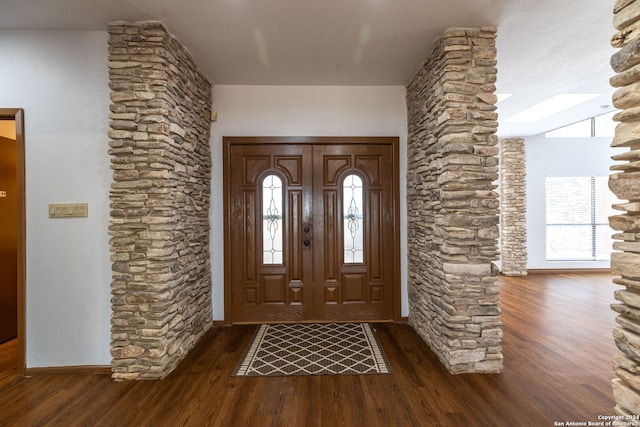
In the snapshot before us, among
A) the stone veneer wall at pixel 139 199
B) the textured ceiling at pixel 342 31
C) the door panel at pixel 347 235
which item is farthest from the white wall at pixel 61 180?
the door panel at pixel 347 235

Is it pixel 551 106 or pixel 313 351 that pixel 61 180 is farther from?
pixel 551 106

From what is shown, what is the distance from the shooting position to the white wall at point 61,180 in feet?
8.04

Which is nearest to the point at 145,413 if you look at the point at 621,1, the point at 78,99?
the point at 78,99

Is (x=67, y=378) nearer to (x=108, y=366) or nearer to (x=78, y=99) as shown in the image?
(x=108, y=366)

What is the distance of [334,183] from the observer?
356 cm

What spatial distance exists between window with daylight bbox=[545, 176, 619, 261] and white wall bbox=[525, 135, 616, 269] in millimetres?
170

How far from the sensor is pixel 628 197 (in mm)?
1177

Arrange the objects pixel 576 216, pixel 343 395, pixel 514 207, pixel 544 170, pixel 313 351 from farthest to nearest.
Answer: pixel 576 216 → pixel 544 170 → pixel 514 207 → pixel 313 351 → pixel 343 395

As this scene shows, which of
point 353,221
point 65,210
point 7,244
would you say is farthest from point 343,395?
point 7,244

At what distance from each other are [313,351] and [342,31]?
280 centimetres

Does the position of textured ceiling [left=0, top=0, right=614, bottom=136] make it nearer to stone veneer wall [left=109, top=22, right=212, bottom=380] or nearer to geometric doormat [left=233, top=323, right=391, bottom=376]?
stone veneer wall [left=109, top=22, right=212, bottom=380]

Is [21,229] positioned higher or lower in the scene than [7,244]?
higher

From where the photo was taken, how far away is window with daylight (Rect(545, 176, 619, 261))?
6.36m

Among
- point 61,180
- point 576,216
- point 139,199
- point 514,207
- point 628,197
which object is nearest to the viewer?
point 628,197
